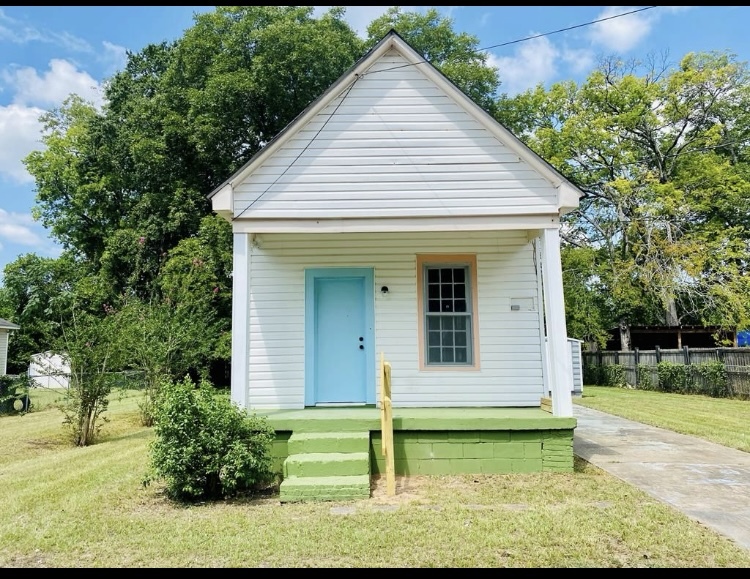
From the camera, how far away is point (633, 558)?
3.70 metres

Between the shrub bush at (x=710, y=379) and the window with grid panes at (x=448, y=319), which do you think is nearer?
the window with grid panes at (x=448, y=319)

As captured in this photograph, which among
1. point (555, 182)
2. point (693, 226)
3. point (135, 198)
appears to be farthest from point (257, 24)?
point (693, 226)

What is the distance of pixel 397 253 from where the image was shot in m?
8.08

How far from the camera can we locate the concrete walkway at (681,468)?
15.5ft

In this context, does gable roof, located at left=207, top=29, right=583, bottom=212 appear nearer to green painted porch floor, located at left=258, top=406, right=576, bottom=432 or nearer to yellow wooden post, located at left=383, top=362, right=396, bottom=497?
green painted porch floor, located at left=258, top=406, right=576, bottom=432

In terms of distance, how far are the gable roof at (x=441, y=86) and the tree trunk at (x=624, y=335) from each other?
1985cm

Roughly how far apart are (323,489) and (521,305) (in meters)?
4.31

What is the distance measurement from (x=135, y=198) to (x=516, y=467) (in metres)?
22.7

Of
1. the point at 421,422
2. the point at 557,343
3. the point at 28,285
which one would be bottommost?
the point at 421,422

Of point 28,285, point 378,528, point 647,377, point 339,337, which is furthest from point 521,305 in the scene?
point 28,285

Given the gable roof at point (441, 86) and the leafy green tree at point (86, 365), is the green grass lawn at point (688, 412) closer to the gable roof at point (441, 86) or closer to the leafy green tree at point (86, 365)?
the gable roof at point (441, 86)

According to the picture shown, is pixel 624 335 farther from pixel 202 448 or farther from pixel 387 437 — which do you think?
pixel 202 448

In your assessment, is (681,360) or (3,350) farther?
(3,350)

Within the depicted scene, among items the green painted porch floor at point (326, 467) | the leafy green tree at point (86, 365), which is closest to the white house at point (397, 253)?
the green painted porch floor at point (326, 467)
